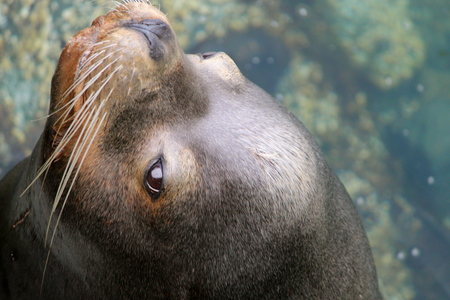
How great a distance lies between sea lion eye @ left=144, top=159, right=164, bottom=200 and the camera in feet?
8.54

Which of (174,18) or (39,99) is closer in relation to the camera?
(39,99)

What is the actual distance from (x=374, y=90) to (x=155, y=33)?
4.75m

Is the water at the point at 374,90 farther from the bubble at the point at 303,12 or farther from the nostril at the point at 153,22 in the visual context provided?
the nostril at the point at 153,22

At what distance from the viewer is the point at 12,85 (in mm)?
4891

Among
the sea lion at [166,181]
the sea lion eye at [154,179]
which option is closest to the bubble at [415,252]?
the sea lion at [166,181]

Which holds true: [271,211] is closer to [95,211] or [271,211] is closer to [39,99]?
[95,211]

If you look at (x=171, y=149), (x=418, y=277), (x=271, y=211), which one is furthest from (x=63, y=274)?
(x=418, y=277)

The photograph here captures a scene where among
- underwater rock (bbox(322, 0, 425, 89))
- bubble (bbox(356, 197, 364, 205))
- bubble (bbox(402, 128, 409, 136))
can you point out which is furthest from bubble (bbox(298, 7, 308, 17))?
bubble (bbox(356, 197, 364, 205))

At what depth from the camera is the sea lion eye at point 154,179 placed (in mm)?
2602

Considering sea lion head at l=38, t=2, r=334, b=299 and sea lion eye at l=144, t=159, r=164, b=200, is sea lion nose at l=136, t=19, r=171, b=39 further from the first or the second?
sea lion eye at l=144, t=159, r=164, b=200

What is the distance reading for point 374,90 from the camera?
6910 millimetres

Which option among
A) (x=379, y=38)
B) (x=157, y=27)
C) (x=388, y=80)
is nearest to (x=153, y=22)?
(x=157, y=27)

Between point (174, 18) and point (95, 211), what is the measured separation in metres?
3.87

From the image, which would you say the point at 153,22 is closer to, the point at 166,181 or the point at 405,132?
the point at 166,181
